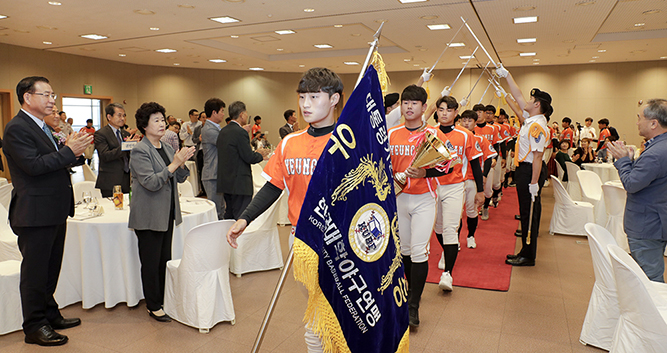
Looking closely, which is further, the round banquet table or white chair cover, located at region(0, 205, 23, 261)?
white chair cover, located at region(0, 205, 23, 261)

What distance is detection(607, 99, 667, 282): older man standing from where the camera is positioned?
2734 mm

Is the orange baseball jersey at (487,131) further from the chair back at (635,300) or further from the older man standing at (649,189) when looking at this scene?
the chair back at (635,300)

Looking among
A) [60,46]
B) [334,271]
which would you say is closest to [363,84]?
[334,271]

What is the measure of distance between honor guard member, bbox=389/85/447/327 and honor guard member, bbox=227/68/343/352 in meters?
1.22

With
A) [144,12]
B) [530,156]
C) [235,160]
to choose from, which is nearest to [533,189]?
[530,156]

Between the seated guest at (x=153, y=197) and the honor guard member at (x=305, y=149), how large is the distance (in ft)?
4.10

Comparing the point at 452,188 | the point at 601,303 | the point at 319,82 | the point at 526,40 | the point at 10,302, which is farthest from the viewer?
the point at 526,40

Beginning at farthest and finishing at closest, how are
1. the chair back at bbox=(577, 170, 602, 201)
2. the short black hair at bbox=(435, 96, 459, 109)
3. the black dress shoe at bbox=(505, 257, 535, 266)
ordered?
the chair back at bbox=(577, 170, 602, 201)
the black dress shoe at bbox=(505, 257, 535, 266)
the short black hair at bbox=(435, 96, 459, 109)

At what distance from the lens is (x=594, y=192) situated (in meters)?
6.74

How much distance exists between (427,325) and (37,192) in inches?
116

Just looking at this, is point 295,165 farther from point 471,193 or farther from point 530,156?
point 471,193

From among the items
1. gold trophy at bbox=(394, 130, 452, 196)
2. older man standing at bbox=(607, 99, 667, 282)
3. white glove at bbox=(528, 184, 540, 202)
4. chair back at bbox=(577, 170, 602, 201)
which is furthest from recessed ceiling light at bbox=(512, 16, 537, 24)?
gold trophy at bbox=(394, 130, 452, 196)

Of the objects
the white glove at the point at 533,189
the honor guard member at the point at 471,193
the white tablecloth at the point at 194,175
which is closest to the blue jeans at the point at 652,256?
the white glove at the point at 533,189

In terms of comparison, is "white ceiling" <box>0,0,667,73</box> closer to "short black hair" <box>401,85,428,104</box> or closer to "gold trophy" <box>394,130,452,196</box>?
"short black hair" <box>401,85,428,104</box>
